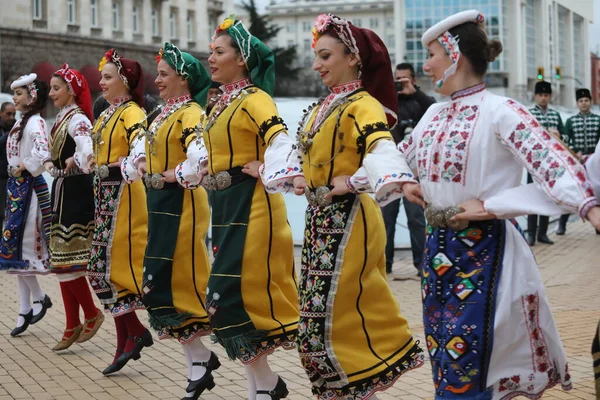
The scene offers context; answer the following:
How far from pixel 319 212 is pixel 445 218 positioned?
939 millimetres

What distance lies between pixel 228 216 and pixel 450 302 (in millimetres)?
1762

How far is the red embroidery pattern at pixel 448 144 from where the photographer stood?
4.39 meters

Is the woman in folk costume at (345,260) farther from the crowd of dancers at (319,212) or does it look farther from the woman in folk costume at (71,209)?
the woman in folk costume at (71,209)

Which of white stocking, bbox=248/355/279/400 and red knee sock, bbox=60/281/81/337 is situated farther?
red knee sock, bbox=60/281/81/337

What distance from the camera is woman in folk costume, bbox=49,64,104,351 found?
25.6 ft

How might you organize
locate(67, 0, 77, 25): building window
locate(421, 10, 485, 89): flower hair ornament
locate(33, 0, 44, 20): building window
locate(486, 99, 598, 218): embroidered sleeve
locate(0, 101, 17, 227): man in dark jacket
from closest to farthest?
locate(486, 99, 598, 218): embroidered sleeve → locate(421, 10, 485, 89): flower hair ornament → locate(0, 101, 17, 227): man in dark jacket → locate(33, 0, 44, 20): building window → locate(67, 0, 77, 25): building window

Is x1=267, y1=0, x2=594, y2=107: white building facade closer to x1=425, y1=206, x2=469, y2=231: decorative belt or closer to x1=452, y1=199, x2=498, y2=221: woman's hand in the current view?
x1=425, y1=206, x2=469, y2=231: decorative belt

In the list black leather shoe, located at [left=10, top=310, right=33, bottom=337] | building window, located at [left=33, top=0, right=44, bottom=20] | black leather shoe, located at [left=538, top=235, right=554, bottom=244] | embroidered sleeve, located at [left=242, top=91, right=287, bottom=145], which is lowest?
black leather shoe, located at [left=10, top=310, right=33, bottom=337]

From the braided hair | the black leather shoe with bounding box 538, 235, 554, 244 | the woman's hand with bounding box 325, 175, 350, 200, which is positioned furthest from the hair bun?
the black leather shoe with bounding box 538, 235, 554, 244

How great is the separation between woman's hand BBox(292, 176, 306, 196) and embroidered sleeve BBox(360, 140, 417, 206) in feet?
1.67

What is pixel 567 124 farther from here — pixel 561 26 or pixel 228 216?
pixel 561 26

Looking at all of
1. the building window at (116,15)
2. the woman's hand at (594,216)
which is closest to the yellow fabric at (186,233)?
the woman's hand at (594,216)

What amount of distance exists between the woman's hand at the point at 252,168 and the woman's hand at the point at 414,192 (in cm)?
133

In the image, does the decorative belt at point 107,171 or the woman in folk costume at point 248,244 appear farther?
the decorative belt at point 107,171
